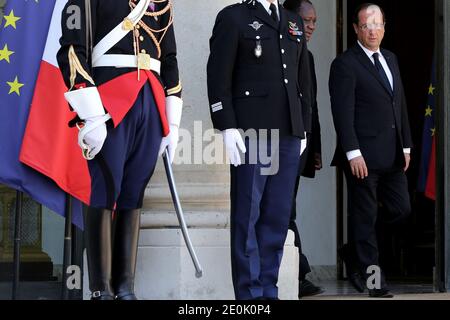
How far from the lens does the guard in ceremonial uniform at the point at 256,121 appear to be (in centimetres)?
690

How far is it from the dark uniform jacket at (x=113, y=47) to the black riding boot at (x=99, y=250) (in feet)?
1.88

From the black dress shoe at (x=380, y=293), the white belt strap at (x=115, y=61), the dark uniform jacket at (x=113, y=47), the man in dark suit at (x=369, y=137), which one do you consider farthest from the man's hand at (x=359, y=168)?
the white belt strap at (x=115, y=61)

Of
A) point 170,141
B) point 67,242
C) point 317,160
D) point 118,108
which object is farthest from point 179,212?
point 317,160

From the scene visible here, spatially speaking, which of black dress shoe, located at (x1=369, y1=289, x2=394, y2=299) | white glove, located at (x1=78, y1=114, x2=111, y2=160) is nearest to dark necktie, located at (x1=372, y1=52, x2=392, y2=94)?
black dress shoe, located at (x1=369, y1=289, x2=394, y2=299)

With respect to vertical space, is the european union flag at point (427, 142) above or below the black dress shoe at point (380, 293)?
above

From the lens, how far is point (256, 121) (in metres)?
6.97

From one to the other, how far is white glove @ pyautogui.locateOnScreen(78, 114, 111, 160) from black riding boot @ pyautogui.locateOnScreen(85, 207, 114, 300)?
0.88 ft

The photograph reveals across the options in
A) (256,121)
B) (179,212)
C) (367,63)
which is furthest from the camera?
(367,63)

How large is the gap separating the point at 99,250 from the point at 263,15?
Answer: 62.4 inches

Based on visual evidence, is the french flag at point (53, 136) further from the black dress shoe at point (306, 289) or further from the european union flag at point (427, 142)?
the european union flag at point (427, 142)

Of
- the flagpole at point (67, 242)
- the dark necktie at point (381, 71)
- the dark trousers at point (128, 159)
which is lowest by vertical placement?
the flagpole at point (67, 242)

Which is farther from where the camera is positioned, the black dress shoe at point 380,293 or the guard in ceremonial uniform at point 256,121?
the black dress shoe at point 380,293

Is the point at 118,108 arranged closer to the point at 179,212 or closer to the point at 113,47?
the point at 113,47
